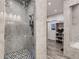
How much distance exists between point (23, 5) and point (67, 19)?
239cm

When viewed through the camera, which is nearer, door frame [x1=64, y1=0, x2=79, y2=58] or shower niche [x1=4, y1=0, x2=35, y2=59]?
shower niche [x1=4, y1=0, x2=35, y2=59]

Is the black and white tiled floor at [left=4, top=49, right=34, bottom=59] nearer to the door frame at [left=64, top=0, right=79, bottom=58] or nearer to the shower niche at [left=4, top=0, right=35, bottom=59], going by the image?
the shower niche at [left=4, top=0, right=35, bottom=59]

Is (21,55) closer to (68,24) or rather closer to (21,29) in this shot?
(21,29)

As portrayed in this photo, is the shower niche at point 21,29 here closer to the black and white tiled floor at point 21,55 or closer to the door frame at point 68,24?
the black and white tiled floor at point 21,55

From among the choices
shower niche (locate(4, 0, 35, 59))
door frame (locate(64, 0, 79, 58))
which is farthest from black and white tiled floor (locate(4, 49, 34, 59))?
door frame (locate(64, 0, 79, 58))

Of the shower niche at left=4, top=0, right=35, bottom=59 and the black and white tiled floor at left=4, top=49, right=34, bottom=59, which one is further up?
the shower niche at left=4, top=0, right=35, bottom=59

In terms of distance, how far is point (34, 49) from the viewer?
1.11m

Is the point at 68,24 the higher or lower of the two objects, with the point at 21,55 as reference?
higher

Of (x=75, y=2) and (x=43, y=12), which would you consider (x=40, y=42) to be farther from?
(x=75, y=2)

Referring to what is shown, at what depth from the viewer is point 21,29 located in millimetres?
1175

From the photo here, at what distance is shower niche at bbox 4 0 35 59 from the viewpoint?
3.59 ft

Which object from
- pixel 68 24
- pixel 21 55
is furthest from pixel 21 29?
pixel 68 24

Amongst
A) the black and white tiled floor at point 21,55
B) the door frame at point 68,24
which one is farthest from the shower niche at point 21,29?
the door frame at point 68,24

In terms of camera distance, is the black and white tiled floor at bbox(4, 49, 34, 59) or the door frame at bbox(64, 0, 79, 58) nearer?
the black and white tiled floor at bbox(4, 49, 34, 59)
